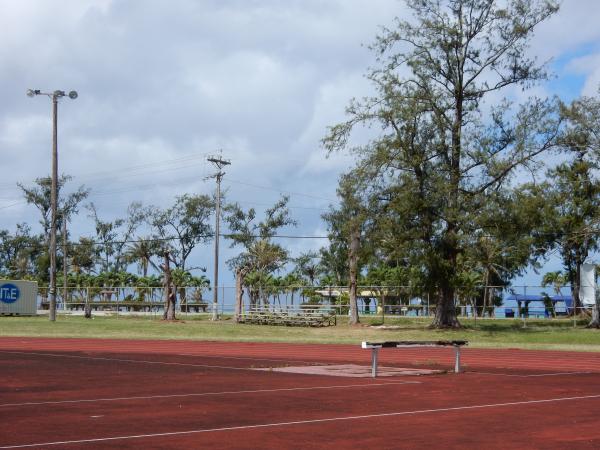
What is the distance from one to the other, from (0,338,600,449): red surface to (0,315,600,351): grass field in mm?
14134

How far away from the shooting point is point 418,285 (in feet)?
158

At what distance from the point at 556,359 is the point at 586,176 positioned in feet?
97.4

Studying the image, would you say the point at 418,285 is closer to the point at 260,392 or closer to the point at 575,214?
the point at 575,214

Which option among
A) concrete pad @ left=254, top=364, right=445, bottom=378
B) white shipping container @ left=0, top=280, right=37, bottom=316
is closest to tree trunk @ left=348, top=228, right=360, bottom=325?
white shipping container @ left=0, top=280, right=37, bottom=316

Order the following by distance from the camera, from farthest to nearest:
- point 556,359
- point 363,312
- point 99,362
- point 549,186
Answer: point 363,312 → point 549,186 → point 556,359 → point 99,362

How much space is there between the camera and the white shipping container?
205 feet

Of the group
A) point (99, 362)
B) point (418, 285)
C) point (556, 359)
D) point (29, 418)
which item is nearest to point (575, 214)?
point (418, 285)

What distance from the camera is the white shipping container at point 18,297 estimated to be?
62594 mm

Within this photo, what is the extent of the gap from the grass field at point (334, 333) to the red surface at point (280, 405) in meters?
14.1

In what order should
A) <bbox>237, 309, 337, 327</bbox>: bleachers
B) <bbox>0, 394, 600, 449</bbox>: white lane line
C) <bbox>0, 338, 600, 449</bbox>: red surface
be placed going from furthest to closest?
<bbox>237, 309, 337, 327</bbox>: bleachers, <bbox>0, 338, 600, 449</bbox>: red surface, <bbox>0, 394, 600, 449</bbox>: white lane line

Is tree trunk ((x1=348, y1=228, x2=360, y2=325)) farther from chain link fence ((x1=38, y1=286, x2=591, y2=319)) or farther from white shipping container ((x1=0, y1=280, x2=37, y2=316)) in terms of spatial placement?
white shipping container ((x1=0, y1=280, x2=37, y2=316))

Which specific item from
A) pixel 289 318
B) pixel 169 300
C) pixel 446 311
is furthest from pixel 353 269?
pixel 169 300

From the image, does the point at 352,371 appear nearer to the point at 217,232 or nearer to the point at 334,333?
the point at 334,333

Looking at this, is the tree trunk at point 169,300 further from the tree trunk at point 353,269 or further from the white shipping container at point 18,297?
the white shipping container at point 18,297
